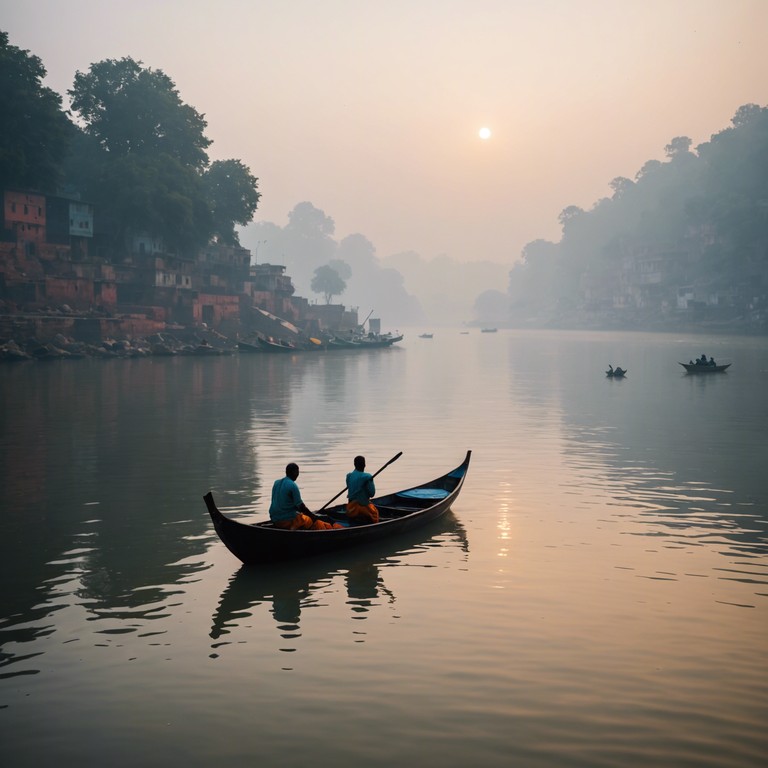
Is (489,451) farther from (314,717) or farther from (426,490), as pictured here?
(314,717)

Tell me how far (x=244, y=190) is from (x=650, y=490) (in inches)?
3028

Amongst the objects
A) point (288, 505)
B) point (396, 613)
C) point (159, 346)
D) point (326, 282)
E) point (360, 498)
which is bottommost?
point (396, 613)

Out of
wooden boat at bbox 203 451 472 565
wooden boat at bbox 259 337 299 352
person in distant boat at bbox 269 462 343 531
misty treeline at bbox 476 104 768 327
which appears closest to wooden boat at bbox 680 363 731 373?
wooden boat at bbox 259 337 299 352

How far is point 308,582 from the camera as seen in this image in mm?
12312

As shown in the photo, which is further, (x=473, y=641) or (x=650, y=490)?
(x=650, y=490)

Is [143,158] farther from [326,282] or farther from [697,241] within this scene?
[697,241]

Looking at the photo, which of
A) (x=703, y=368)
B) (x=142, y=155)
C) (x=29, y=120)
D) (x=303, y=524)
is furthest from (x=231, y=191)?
A: (x=303, y=524)

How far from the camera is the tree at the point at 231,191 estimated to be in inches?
3511

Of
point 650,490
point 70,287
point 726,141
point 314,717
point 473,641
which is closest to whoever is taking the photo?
point 314,717

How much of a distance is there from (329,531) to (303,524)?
1.47ft

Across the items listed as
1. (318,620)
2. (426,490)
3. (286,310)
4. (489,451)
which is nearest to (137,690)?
(318,620)

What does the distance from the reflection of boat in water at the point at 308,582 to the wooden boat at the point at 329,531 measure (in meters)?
0.17

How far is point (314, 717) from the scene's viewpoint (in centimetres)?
813

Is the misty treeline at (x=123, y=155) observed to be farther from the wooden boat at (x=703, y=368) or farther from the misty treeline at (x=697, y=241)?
the misty treeline at (x=697, y=241)
